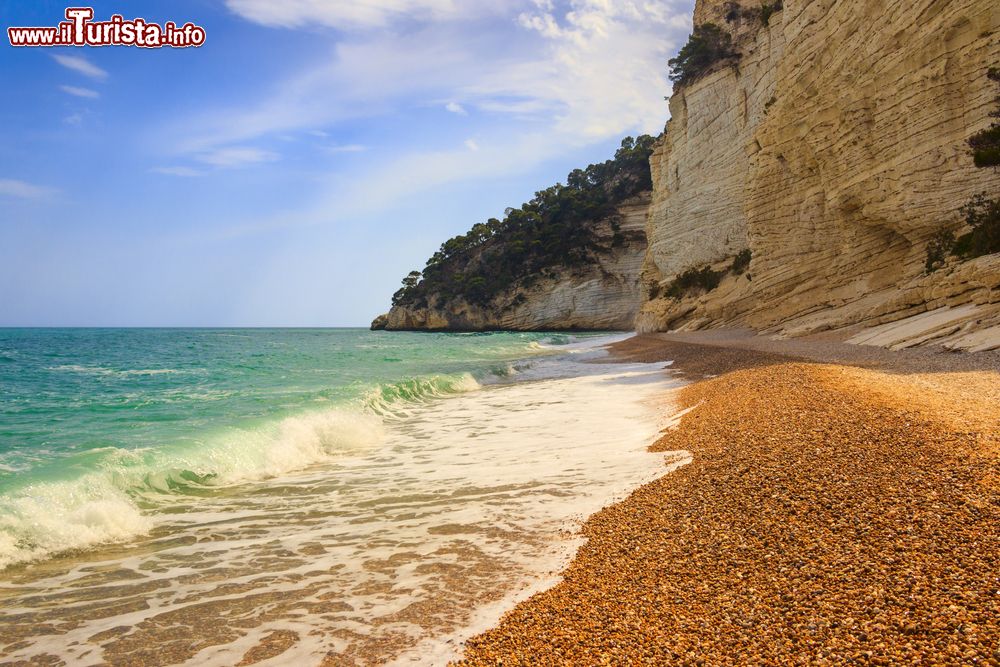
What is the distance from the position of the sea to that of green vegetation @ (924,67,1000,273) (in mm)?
10272

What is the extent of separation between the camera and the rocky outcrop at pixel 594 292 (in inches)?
2621

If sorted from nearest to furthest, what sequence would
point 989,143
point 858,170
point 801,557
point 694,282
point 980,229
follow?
1. point 801,557
2. point 980,229
3. point 989,143
4. point 858,170
5. point 694,282

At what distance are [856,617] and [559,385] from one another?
12.9 m

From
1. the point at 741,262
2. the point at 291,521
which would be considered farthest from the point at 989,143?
the point at 291,521

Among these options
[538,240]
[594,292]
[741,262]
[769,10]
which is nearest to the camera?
[769,10]

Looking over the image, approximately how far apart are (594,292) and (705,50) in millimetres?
33236

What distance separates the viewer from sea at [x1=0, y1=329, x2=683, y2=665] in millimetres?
3467

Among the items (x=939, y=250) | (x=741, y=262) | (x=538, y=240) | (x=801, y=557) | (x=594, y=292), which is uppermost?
(x=538, y=240)

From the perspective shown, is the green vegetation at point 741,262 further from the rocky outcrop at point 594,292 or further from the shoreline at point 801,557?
the rocky outcrop at point 594,292

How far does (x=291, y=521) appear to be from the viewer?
5.62 metres

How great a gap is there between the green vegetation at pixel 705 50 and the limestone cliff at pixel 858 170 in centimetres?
266

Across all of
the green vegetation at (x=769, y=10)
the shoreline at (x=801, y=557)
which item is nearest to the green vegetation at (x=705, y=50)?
the green vegetation at (x=769, y=10)

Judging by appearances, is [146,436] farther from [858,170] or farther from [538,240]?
[538,240]

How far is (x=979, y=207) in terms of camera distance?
15562 millimetres
